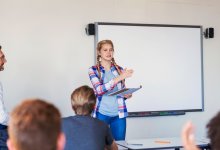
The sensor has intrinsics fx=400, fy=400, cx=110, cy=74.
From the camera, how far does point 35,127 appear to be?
3.75ft

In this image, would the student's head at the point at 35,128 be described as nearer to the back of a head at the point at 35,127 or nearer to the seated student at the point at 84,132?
the back of a head at the point at 35,127

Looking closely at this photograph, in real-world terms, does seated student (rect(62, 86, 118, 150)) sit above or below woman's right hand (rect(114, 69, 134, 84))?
below

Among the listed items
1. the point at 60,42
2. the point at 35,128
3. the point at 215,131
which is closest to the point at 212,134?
the point at 215,131

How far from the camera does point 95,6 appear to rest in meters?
5.33

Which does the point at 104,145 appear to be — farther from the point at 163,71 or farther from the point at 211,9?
the point at 211,9

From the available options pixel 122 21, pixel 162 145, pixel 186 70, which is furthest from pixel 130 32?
pixel 162 145

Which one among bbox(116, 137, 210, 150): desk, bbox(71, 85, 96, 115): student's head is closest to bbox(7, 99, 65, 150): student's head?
bbox(71, 85, 96, 115): student's head

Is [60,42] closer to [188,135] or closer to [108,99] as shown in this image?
[108,99]

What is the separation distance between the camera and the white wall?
16.1ft

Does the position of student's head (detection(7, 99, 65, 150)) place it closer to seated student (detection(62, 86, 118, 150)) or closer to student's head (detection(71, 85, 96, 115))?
seated student (detection(62, 86, 118, 150))

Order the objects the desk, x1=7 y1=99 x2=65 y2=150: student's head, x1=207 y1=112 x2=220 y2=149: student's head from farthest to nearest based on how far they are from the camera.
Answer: the desk → x1=207 y1=112 x2=220 y2=149: student's head → x1=7 y1=99 x2=65 y2=150: student's head

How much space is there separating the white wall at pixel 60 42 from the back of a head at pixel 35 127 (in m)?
3.81

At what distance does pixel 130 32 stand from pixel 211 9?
1.47 meters

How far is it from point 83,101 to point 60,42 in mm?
2547
